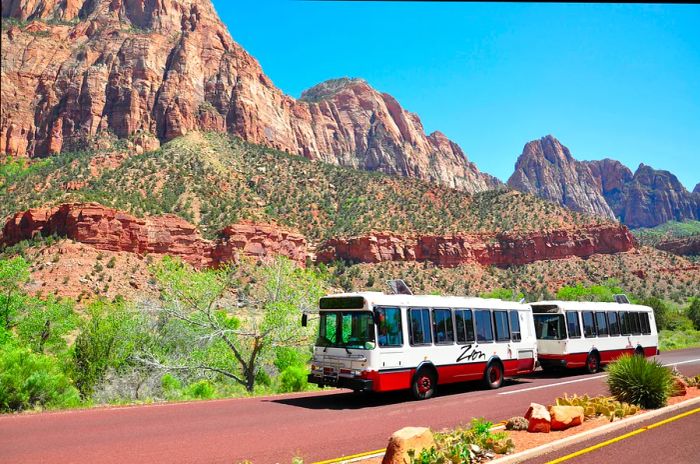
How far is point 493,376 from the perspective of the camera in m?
16.8

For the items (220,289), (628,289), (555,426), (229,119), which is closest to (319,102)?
(229,119)

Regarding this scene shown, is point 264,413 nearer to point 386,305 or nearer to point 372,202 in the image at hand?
point 386,305

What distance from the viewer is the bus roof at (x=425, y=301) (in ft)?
44.7

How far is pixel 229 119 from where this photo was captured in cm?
10988

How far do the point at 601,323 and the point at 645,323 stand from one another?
511cm

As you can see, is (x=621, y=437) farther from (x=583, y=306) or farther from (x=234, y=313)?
(x=234, y=313)

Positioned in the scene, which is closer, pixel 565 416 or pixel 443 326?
pixel 565 416

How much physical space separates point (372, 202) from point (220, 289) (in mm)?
68745

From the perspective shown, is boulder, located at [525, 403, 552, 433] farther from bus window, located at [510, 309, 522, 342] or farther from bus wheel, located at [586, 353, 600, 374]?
bus wheel, located at [586, 353, 600, 374]

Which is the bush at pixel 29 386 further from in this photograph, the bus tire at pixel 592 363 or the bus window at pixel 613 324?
the bus window at pixel 613 324

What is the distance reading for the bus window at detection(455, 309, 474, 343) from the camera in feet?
51.0

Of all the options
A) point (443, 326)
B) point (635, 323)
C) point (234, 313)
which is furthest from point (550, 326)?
point (234, 313)

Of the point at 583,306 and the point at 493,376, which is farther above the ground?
the point at 583,306

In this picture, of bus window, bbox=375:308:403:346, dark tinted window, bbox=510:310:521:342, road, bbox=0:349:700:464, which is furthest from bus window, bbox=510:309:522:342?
bus window, bbox=375:308:403:346
